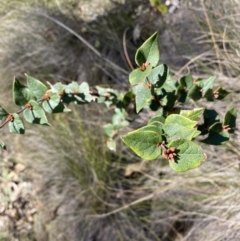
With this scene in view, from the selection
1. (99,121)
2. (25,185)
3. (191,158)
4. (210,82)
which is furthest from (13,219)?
(191,158)

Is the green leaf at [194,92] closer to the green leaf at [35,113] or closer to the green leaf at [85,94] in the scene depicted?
the green leaf at [85,94]

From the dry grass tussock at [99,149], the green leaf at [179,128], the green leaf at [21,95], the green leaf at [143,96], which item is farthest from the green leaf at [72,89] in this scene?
the dry grass tussock at [99,149]

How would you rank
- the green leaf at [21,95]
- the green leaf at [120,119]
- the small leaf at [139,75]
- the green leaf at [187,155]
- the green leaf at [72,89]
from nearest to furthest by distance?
the green leaf at [187,155] → the small leaf at [139,75] → the green leaf at [21,95] → the green leaf at [72,89] → the green leaf at [120,119]

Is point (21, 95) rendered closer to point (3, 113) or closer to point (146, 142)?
point (3, 113)

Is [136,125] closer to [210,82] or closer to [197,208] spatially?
[197,208]

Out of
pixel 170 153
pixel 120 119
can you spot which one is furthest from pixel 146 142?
pixel 120 119

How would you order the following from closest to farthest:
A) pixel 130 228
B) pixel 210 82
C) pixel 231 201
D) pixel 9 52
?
pixel 210 82, pixel 231 201, pixel 130 228, pixel 9 52
